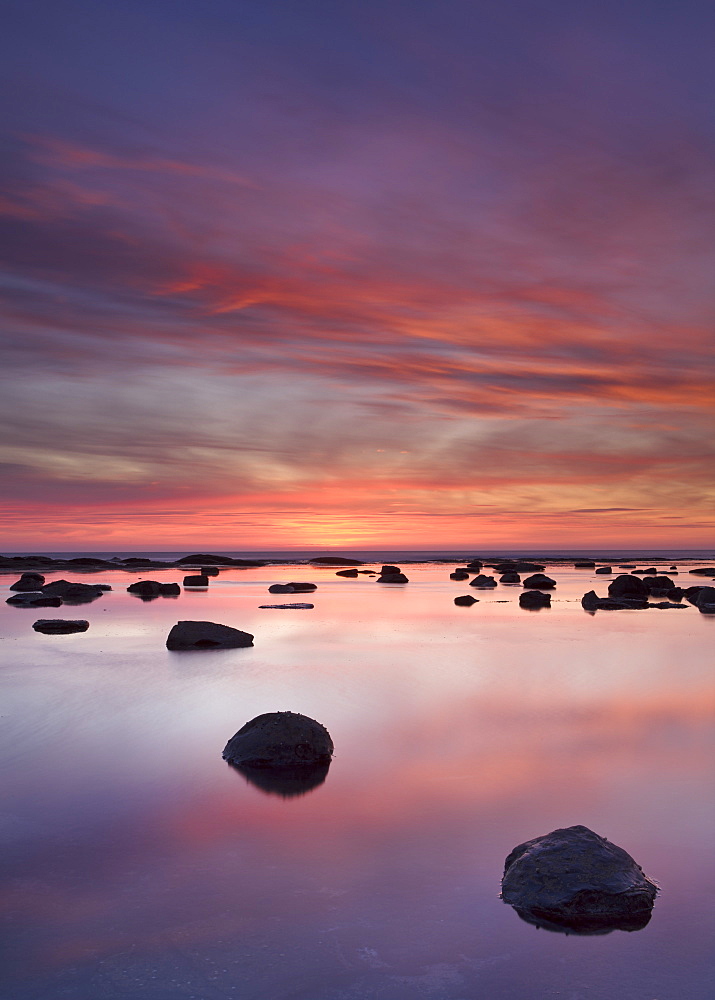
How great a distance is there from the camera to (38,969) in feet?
19.0

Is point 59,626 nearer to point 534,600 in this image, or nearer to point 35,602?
point 35,602

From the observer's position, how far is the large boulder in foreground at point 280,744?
1134 cm

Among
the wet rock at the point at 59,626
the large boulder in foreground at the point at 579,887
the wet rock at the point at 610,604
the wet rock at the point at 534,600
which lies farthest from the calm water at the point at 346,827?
the wet rock at the point at 534,600

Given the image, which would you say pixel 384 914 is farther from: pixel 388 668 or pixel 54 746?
pixel 388 668

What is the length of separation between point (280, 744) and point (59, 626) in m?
19.8

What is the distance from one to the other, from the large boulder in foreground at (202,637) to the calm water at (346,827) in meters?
3.07

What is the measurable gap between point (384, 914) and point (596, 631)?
81.2 ft

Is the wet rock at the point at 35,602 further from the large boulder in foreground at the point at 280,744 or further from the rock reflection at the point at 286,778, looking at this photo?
the rock reflection at the point at 286,778

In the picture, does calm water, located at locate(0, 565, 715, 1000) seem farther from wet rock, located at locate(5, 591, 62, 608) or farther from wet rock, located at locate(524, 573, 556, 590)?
wet rock, located at locate(524, 573, 556, 590)

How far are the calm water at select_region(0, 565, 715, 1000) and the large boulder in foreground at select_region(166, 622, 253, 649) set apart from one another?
10.1ft

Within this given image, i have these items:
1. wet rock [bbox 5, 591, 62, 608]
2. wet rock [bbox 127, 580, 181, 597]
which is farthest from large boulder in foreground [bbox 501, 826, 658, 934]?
wet rock [bbox 127, 580, 181, 597]

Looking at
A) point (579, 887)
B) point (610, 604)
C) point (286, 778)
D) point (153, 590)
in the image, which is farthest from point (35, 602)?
point (579, 887)

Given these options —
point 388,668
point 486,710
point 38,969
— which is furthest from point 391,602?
point 38,969

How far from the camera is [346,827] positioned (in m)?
8.89
